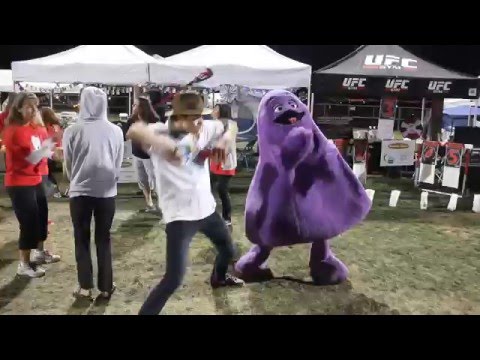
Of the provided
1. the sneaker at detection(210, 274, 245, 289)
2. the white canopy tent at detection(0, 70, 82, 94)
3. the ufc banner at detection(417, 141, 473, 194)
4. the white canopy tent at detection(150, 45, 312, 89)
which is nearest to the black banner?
the white canopy tent at detection(150, 45, 312, 89)

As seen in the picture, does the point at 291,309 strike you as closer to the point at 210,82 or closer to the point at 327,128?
the point at 210,82

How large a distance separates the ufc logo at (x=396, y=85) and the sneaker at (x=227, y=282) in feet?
18.2

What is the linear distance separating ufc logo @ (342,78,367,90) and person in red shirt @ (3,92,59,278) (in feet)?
17.7

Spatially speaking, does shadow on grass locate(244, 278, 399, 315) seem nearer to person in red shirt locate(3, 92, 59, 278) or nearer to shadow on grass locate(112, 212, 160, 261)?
shadow on grass locate(112, 212, 160, 261)

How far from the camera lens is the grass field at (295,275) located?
3.64 meters

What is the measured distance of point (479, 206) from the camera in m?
6.95

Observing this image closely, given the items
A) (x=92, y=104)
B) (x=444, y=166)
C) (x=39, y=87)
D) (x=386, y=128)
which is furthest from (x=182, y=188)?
(x=39, y=87)

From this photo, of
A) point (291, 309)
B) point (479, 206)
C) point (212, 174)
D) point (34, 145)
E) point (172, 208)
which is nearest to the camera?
point (172, 208)

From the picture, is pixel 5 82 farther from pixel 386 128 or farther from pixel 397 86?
pixel 397 86

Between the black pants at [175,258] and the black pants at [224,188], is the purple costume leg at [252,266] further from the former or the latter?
the black pants at [224,188]

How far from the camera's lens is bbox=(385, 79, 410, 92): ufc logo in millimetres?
8398

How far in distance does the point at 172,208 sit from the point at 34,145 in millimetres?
1601

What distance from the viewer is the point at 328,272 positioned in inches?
160
